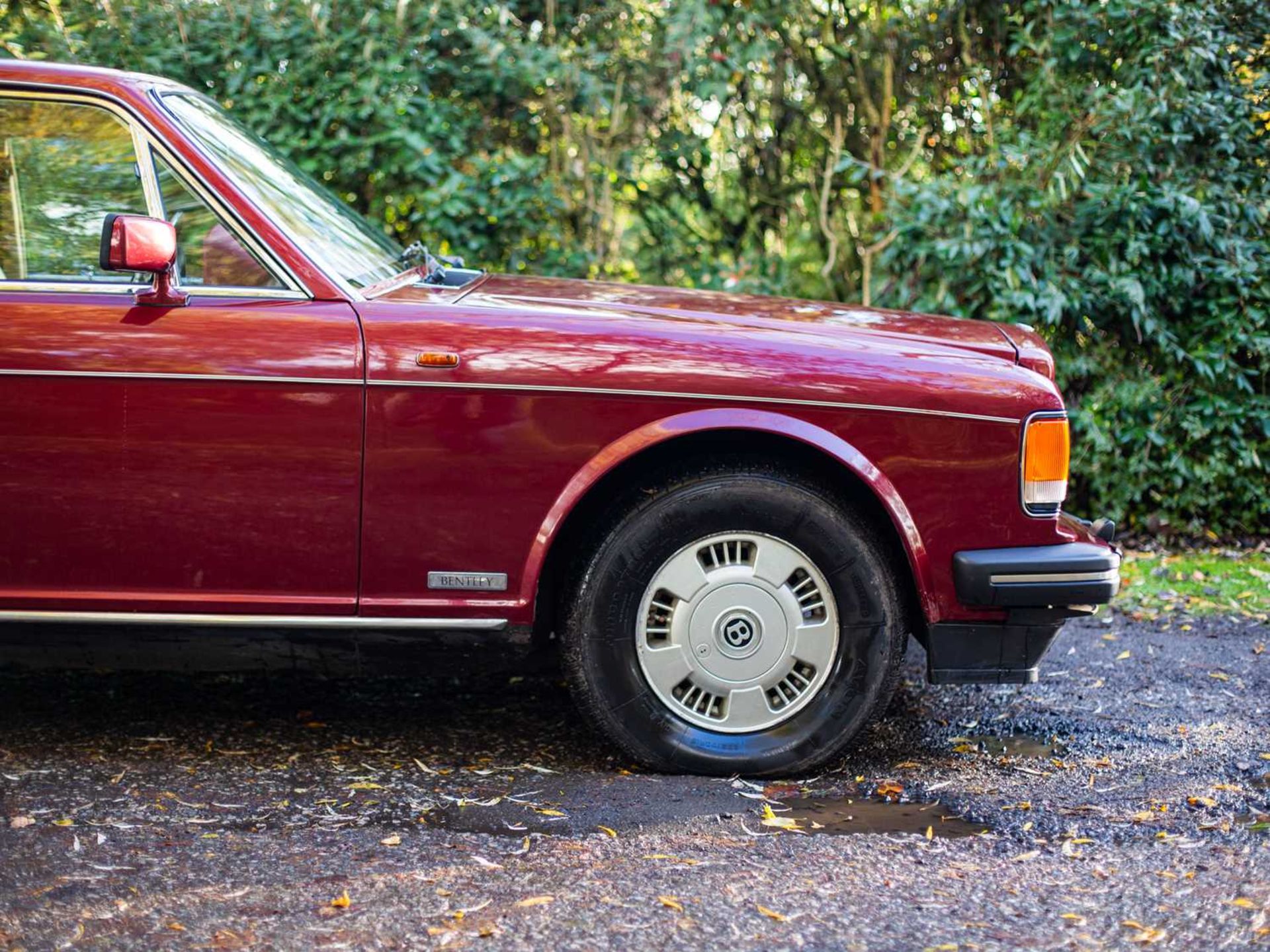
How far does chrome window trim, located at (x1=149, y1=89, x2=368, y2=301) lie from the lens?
350 cm

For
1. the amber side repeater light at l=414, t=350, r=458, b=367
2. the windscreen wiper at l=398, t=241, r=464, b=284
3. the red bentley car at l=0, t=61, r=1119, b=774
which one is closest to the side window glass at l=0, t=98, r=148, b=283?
the red bentley car at l=0, t=61, r=1119, b=774

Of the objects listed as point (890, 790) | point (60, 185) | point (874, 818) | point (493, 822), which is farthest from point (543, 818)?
point (60, 185)

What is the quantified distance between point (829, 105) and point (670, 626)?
211 inches

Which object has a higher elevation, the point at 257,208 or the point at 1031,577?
the point at 257,208

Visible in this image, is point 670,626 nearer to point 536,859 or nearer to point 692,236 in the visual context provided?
point 536,859

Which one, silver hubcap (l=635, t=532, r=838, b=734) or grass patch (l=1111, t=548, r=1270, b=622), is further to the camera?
grass patch (l=1111, t=548, r=1270, b=622)

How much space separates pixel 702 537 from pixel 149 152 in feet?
5.88

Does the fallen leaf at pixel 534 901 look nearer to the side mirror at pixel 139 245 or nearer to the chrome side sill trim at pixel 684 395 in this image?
the chrome side sill trim at pixel 684 395

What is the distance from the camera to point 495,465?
134 inches

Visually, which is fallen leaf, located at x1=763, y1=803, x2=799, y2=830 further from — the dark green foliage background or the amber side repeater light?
the dark green foliage background

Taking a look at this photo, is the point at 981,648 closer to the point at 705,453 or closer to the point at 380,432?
the point at 705,453

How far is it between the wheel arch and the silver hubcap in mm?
240

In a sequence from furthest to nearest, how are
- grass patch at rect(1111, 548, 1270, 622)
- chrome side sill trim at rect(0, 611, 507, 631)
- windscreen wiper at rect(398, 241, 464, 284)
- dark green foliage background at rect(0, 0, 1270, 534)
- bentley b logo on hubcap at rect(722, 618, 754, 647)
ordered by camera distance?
dark green foliage background at rect(0, 0, 1270, 534) < grass patch at rect(1111, 548, 1270, 622) < windscreen wiper at rect(398, 241, 464, 284) < bentley b logo on hubcap at rect(722, 618, 754, 647) < chrome side sill trim at rect(0, 611, 507, 631)

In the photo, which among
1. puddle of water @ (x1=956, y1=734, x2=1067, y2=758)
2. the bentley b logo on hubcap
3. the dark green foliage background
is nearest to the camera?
the bentley b logo on hubcap
